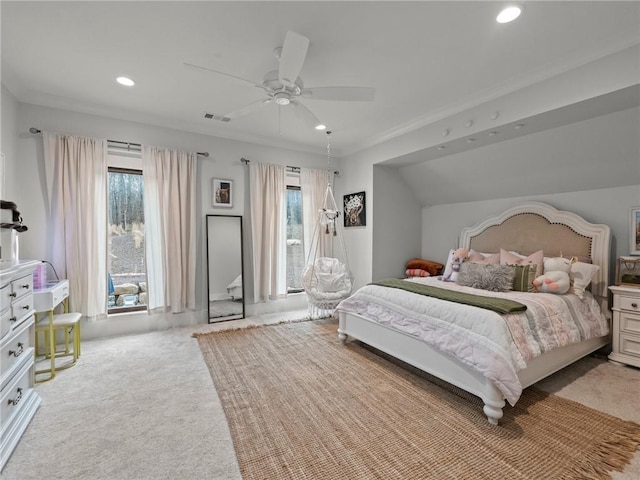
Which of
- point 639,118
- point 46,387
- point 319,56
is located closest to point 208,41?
point 319,56

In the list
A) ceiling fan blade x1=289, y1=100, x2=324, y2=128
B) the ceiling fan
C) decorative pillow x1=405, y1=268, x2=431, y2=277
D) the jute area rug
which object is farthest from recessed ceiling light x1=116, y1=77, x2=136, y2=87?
decorative pillow x1=405, y1=268, x2=431, y2=277

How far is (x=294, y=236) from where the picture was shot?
5105mm

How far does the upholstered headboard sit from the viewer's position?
10.6ft

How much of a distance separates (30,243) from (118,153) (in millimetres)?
1394

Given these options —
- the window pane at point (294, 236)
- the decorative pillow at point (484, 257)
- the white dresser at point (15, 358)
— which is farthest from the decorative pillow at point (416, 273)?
the white dresser at point (15, 358)

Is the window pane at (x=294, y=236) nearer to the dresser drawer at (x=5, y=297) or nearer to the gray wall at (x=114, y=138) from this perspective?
the gray wall at (x=114, y=138)

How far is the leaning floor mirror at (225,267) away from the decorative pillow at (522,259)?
3.60 meters

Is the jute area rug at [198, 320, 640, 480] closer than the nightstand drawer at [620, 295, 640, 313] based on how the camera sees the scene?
Yes

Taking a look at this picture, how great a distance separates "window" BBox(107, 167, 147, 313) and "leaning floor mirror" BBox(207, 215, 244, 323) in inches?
33.8

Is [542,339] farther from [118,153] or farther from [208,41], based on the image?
[118,153]

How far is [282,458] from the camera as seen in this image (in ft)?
5.69

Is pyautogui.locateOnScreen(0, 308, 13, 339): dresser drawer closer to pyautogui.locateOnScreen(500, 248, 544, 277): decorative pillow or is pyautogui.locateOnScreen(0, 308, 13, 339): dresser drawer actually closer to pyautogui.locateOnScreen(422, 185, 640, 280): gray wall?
pyautogui.locateOnScreen(500, 248, 544, 277): decorative pillow

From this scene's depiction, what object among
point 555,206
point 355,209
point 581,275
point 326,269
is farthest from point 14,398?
point 555,206

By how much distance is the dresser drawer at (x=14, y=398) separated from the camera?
1793mm
